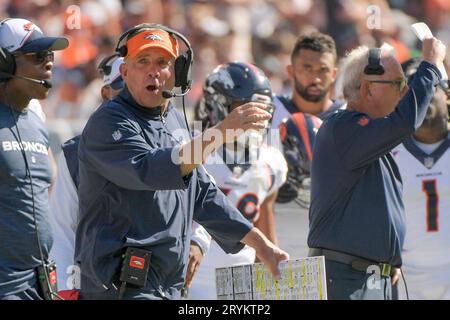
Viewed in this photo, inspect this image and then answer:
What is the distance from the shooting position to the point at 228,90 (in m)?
7.77

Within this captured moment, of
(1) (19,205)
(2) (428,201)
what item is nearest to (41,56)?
(1) (19,205)

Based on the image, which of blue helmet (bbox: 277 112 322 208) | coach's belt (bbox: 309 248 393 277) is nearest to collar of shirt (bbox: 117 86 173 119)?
coach's belt (bbox: 309 248 393 277)

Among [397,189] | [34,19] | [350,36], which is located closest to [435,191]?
[397,189]

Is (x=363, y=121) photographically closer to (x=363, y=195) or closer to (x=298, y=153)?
(x=363, y=195)

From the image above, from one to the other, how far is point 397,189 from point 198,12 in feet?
26.8

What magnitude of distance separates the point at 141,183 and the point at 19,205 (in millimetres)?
1153

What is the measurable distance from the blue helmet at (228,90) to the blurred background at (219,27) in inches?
197

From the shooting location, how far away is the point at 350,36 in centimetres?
1386

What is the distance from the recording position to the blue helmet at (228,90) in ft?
25.3

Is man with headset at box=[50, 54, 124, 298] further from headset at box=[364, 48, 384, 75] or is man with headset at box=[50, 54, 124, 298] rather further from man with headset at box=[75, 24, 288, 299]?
headset at box=[364, 48, 384, 75]

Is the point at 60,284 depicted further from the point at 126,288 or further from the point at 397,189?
the point at 397,189

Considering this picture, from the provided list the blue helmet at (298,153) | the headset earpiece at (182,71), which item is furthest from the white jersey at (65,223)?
the blue helmet at (298,153)

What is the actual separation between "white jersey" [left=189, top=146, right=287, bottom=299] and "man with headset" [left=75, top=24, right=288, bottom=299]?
197 centimetres

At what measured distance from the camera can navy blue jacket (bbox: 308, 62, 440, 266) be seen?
6133 millimetres
